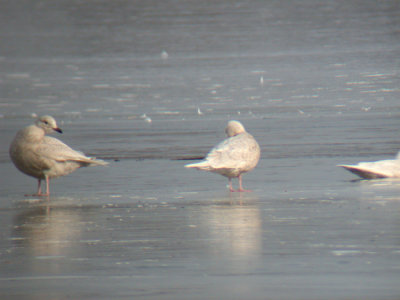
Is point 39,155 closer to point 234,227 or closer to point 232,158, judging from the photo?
point 232,158

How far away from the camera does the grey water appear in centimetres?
723

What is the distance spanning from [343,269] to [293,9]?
70728 mm

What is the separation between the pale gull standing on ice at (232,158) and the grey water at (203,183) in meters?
0.27

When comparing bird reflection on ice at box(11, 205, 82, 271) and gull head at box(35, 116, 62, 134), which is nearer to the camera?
bird reflection on ice at box(11, 205, 82, 271)

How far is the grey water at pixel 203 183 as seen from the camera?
7234mm

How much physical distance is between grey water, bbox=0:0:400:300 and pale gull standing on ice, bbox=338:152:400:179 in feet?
0.47

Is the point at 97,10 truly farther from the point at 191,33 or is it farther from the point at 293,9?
the point at 191,33

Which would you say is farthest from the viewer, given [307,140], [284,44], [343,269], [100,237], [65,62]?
[284,44]

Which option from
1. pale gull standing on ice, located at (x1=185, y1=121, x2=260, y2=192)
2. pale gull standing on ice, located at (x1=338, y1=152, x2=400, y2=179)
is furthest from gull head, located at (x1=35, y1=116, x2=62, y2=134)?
pale gull standing on ice, located at (x1=338, y1=152, x2=400, y2=179)

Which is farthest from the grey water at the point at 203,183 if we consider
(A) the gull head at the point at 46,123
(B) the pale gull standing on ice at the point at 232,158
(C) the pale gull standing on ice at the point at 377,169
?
(A) the gull head at the point at 46,123

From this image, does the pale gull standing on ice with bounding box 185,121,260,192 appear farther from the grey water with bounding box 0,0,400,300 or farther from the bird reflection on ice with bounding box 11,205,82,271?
the bird reflection on ice with bounding box 11,205,82,271

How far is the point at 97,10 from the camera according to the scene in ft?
271

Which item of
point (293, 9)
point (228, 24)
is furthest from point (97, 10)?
point (228, 24)

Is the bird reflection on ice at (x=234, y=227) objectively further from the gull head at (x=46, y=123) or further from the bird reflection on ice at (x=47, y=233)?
the gull head at (x=46, y=123)
